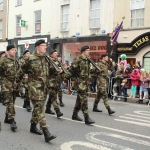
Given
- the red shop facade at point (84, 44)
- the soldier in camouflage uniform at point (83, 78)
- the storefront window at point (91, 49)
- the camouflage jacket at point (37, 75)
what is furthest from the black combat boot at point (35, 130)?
the storefront window at point (91, 49)

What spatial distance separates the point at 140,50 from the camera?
15773 millimetres

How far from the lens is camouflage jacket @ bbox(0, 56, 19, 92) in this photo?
5.81 meters

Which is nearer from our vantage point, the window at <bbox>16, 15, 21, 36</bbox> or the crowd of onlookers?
the crowd of onlookers

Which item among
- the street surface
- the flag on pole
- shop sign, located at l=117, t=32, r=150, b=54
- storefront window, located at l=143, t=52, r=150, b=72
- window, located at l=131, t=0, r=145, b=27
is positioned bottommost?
the street surface

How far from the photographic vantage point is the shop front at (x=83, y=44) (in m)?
17.8

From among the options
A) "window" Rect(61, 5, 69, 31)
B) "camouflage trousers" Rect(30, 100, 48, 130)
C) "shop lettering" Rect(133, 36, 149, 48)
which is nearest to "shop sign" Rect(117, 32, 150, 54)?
"shop lettering" Rect(133, 36, 149, 48)

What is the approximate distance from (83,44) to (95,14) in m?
2.40

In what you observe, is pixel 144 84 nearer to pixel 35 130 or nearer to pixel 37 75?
pixel 35 130

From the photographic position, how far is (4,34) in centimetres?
2672

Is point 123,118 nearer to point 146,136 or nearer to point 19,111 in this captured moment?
point 146,136

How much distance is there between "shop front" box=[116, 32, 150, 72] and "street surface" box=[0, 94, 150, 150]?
29.0 ft

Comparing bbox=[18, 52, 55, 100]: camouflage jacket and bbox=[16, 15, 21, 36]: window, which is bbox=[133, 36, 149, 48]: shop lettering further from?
bbox=[16, 15, 21, 36]: window

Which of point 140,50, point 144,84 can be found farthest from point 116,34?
point 144,84

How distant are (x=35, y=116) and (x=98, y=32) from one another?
13.9 metres
